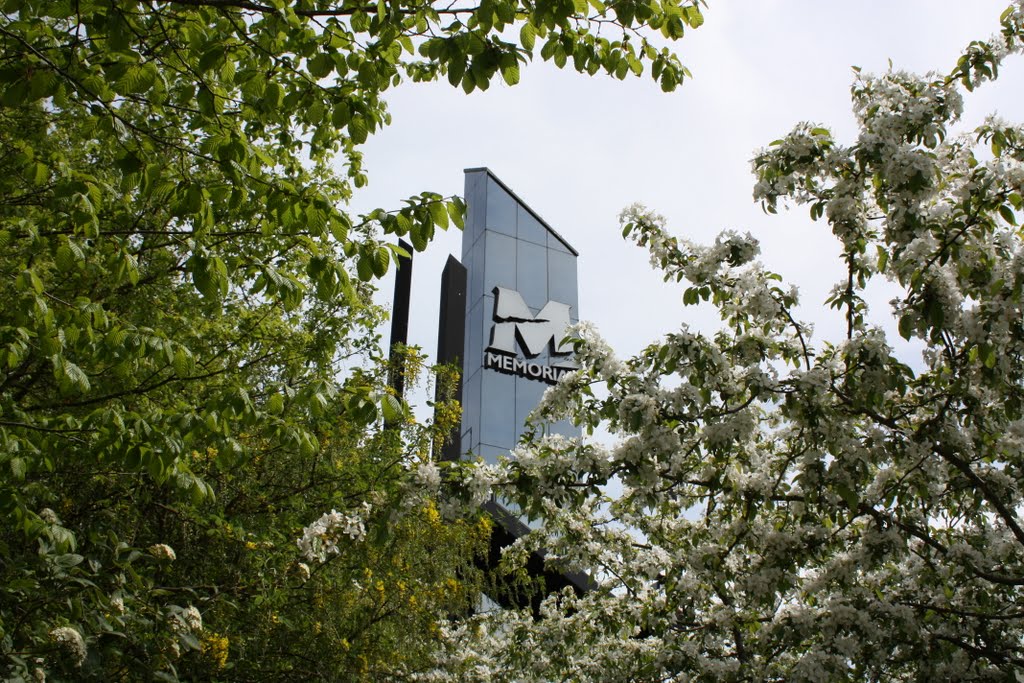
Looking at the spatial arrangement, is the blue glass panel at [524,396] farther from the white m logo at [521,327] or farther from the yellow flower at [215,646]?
the yellow flower at [215,646]

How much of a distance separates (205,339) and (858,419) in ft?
15.4

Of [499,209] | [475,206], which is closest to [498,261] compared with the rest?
[499,209]

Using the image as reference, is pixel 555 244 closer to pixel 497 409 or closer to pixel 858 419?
pixel 497 409

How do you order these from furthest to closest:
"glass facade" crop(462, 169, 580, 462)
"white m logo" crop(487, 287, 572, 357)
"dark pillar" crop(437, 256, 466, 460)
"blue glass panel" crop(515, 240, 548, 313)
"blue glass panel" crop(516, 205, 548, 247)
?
"blue glass panel" crop(516, 205, 548, 247)
"blue glass panel" crop(515, 240, 548, 313)
"white m logo" crop(487, 287, 572, 357)
"glass facade" crop(462, 169, 580, 462)
"dark pillar" crop(437, 256, 466, 460)

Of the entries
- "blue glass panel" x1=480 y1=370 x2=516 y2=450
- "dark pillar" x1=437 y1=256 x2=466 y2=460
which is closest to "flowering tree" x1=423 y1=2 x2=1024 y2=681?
"dark pillar" x1=437 y1=256 x2=466 y2=460

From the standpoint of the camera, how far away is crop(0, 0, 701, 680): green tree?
338 centimetres

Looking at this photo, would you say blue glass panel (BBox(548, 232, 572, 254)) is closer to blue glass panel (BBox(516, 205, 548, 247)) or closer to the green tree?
blue glass panel (BBox(516, 205, 548, 247))

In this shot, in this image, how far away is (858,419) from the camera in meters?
5.44

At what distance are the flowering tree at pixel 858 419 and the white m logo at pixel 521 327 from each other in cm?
1489

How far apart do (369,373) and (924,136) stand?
14.5ft

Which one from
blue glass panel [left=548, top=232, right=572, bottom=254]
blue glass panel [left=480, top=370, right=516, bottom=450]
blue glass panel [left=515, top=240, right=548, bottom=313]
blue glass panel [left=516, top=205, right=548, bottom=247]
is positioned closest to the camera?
blue glass panel [left=480, top=370, right=516, bottom=450]

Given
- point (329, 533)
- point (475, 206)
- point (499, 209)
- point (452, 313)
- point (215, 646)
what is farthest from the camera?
point (475, 206)

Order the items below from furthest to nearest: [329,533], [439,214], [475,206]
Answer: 1. [475,206]
2. [329,533]
3. [439,214]

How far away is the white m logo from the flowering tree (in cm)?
1489
